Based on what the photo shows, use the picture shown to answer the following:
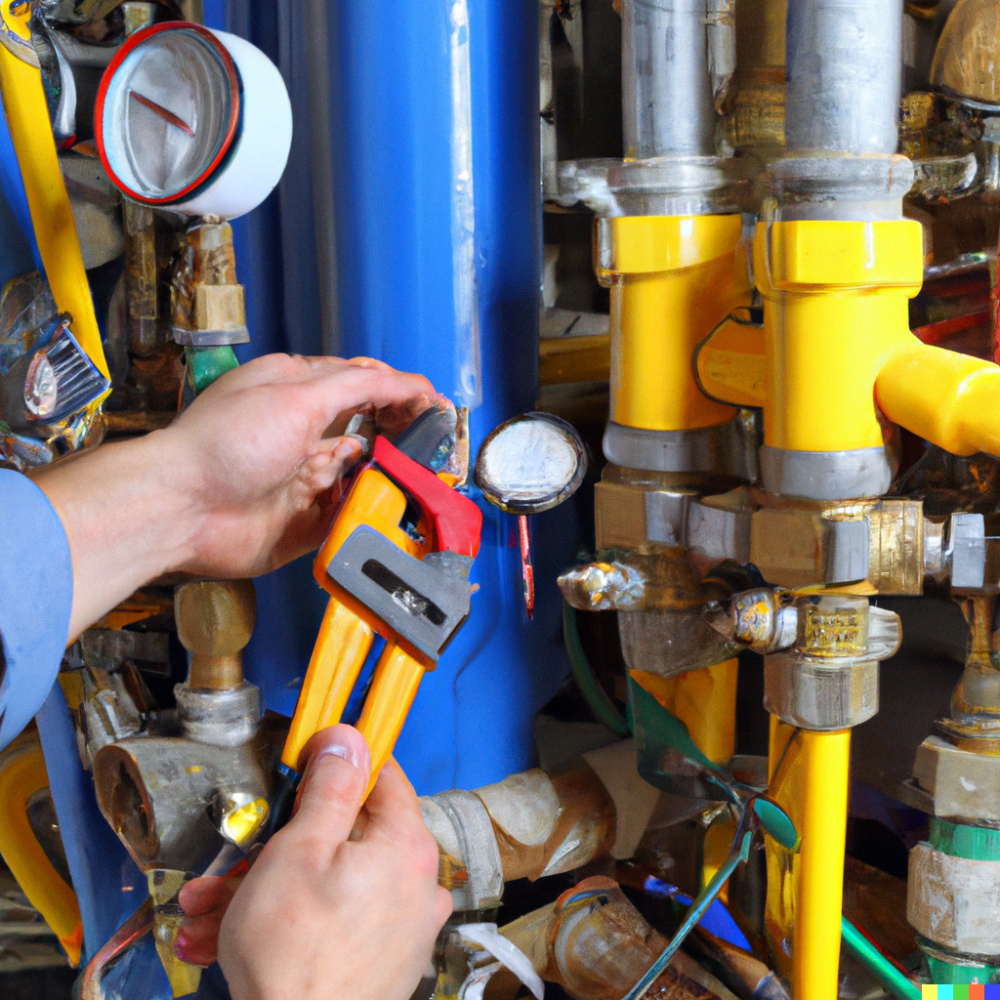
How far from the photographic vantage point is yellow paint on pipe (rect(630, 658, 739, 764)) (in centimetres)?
71

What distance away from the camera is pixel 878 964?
649 mm

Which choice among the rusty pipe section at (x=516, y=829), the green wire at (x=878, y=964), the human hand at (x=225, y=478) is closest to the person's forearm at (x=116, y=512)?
the human hand at (x=225, y=478)

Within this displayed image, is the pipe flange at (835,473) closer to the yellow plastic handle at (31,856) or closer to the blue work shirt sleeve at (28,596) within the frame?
the blue work shirt sleeve at (28,596)

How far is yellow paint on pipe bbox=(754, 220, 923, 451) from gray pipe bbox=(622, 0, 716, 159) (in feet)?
0.35

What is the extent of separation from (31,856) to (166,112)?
0.70 metres

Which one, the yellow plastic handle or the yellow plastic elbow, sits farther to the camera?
the yellow plastic handle

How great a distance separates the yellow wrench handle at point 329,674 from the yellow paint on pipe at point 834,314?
0.27 m

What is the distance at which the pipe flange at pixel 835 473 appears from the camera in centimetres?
55

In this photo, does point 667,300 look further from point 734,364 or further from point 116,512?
point 116,512

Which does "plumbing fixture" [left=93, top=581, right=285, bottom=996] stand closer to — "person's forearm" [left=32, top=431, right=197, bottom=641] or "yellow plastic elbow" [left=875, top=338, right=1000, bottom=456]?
"person's forearm" [left=32, top=431, right=197, bottom=641]

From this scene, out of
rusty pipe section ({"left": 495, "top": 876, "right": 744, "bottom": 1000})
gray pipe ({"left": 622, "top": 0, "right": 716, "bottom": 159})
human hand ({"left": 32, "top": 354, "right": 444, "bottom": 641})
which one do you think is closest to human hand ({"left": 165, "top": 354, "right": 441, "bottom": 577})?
human hand ({"left": 32, "top": 354, "right": 444, "bottom": 641})

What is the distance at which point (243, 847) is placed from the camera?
607 mm

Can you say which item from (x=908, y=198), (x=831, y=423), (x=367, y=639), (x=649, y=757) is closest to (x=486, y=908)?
(x=649, y=757)

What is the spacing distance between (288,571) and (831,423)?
0.41 m
